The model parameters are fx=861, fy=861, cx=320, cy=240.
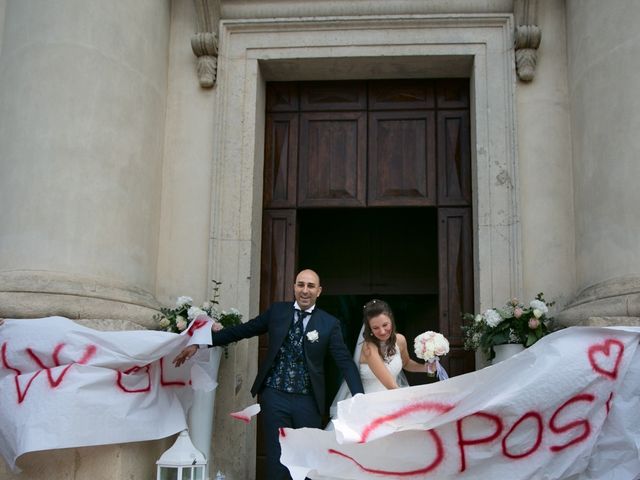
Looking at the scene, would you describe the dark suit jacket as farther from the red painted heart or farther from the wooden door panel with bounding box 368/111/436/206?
the wooden door panel with bounding box 368/111/436/206

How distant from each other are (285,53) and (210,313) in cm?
277

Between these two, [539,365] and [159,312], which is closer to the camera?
[539,365]

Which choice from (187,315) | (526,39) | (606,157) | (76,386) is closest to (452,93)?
(526,39)

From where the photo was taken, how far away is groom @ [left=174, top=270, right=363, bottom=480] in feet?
21.6

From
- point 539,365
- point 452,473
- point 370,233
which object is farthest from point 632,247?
point 370,233

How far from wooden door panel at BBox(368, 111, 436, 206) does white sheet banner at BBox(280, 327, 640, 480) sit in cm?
317

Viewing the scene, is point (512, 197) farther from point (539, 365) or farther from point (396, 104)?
point (539, 365)

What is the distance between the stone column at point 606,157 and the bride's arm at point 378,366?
5.37 feet

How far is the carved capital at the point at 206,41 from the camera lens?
851cm

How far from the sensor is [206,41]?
8.49 meters

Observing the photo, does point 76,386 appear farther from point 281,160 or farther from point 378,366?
point 281,160

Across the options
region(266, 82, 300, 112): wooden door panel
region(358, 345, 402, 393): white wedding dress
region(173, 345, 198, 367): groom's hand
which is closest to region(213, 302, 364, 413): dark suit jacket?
region(358, 345, 402, 393): white wedding dress

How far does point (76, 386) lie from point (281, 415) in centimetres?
154

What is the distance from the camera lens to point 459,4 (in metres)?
8.47
